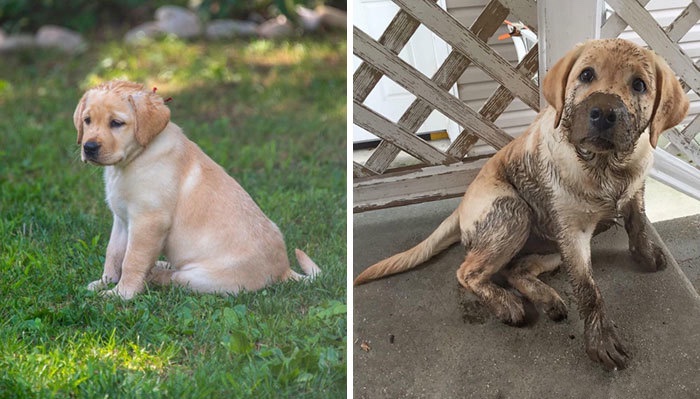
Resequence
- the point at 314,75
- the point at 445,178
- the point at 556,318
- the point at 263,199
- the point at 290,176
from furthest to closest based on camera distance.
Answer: the point at 314,75 < the point at 290,176 < the point at 263,199 < the point at 445,178 < the point at 556,318

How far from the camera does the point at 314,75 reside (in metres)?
4.68

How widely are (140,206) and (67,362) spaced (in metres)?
0.42

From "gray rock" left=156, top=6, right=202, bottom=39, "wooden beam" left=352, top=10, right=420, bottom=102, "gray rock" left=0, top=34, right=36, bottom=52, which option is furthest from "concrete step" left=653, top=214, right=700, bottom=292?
"gray rock" left=0, top=34, right=36, bottom=52

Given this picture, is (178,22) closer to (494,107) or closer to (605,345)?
(494,107)

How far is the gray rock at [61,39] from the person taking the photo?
5203 millimetres

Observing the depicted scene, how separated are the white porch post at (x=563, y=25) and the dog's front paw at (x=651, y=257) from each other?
41 cm

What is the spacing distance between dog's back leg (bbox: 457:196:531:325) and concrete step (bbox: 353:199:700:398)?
3 cm

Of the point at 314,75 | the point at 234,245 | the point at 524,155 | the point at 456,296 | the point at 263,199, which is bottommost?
the point at 314,75

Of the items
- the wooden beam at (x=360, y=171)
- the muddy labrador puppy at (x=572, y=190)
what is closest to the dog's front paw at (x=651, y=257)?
the muddy labrador puppy at (x=572, y=190)

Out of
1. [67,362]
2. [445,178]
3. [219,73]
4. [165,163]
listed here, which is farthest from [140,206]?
[219,73]

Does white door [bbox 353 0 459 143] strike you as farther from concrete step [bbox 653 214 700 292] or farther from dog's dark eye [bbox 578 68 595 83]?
concrete step [bbox 653 214 700 292]

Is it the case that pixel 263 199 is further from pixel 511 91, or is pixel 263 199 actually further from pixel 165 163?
pixel 511 91

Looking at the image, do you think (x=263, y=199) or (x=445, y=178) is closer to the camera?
(x=445, y=178)

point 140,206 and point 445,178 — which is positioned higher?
point 445,178
